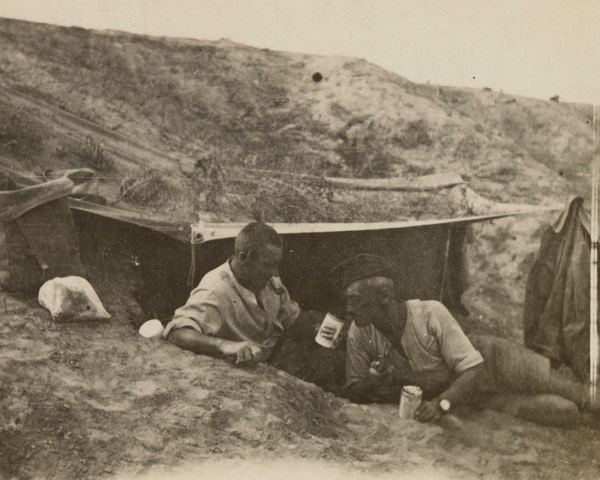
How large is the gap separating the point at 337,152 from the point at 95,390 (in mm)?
2428

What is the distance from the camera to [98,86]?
4852mm

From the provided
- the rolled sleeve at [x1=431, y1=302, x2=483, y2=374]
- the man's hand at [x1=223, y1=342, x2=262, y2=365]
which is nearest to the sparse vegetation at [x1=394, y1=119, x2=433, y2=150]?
the rolled sleeve at [x1=431, y1=302, x2=483, y2=374]

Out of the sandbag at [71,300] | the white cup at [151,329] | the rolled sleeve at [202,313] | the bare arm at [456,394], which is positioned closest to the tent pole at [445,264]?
the bare arm at [456,394]

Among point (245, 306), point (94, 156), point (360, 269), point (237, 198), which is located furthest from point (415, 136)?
point (94, 156)

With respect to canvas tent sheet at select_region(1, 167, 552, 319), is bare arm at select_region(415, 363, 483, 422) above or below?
below

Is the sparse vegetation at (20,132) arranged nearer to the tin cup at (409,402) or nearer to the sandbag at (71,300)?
the sandbag at (71,300)

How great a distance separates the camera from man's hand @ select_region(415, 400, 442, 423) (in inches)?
177

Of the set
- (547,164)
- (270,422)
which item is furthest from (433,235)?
(270,422)

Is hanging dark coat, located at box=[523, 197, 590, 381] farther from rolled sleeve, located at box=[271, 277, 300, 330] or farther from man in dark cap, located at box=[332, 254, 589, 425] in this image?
rolled sleeve, located at box=[271, 277, 300, 330]

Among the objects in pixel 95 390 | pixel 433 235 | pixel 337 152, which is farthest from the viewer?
pixel 337 152

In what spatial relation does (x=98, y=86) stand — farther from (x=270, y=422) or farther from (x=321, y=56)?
(x=270, y=422)

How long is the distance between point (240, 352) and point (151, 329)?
62 cm

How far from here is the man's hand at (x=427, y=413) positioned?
448cm

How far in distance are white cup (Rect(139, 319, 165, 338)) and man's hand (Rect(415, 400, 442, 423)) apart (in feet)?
6.06
